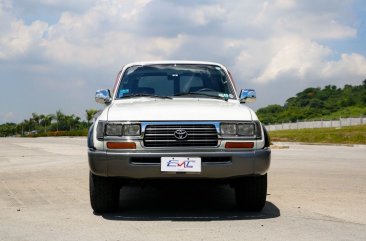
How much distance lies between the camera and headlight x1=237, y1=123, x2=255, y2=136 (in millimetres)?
5508

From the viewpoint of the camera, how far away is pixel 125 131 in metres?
5.46

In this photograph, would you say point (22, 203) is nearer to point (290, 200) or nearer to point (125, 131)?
point (125, 131)

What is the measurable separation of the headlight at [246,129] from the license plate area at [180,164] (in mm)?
579

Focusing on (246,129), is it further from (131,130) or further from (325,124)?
(325,124)

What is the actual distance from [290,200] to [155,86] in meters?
2.42

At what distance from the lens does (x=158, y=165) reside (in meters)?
5.31

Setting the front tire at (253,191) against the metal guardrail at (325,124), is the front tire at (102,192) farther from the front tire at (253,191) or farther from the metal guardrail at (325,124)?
the metal guardrail at (325,124)

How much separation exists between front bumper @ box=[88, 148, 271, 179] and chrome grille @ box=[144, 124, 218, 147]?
11 cm

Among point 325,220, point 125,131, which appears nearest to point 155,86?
point 125,131

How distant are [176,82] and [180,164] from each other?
1.98 m

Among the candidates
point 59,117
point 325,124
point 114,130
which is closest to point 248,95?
point 114,130

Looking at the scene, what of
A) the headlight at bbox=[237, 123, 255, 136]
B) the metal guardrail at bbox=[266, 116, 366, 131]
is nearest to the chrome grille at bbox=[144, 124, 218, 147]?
the headlight at bbox=[237, 123, 255, 136]

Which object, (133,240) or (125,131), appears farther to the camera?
(125,131)

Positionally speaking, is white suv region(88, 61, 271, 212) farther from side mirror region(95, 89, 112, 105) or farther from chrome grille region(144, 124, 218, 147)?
side mirror region(95, 89, 112, 105)
